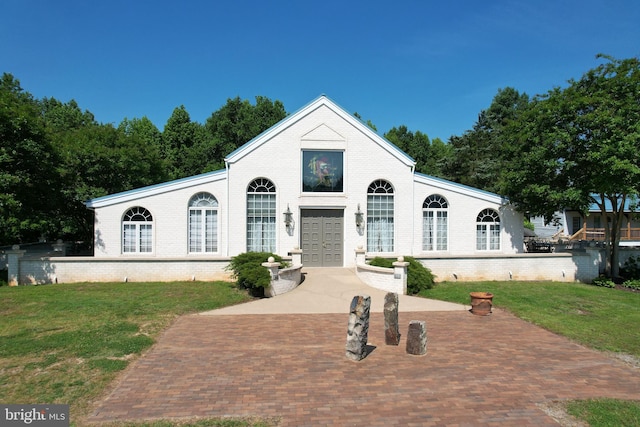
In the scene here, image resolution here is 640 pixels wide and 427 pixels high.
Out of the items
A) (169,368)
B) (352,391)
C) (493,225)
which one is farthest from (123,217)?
(493,225)

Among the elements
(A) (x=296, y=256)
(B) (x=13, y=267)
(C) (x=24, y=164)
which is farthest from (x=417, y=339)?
(C) (x=24, y=164)

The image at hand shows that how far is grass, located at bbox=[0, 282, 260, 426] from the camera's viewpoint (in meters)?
6.13

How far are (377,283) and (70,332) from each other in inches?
380

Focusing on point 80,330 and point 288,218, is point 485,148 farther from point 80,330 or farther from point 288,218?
point 80,330

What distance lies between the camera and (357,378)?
666cm

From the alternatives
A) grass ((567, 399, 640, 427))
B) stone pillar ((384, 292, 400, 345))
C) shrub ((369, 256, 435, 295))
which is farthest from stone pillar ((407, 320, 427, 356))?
shrub ((369, 256, 435, 295))

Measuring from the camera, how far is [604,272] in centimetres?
1864

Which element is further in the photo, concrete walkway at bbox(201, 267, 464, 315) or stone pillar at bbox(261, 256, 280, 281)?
stone pillar at bbox(261, 256, 280, 281)

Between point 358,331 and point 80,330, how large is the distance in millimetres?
6473

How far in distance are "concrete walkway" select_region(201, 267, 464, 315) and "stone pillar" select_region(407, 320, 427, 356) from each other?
383cm

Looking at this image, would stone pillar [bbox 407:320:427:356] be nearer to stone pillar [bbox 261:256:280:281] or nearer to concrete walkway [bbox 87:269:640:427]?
concrete walkway [bbox 87:269:640:427]

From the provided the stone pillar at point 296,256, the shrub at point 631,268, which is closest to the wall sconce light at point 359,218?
the stone pillar at point 296,256

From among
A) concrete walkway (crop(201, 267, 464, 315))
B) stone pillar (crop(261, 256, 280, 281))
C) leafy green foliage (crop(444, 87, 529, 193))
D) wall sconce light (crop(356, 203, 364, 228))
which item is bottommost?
concrete walkway (crop(201, 267, 464, 315))

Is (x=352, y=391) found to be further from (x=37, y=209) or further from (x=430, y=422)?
(x=37, y=209)
